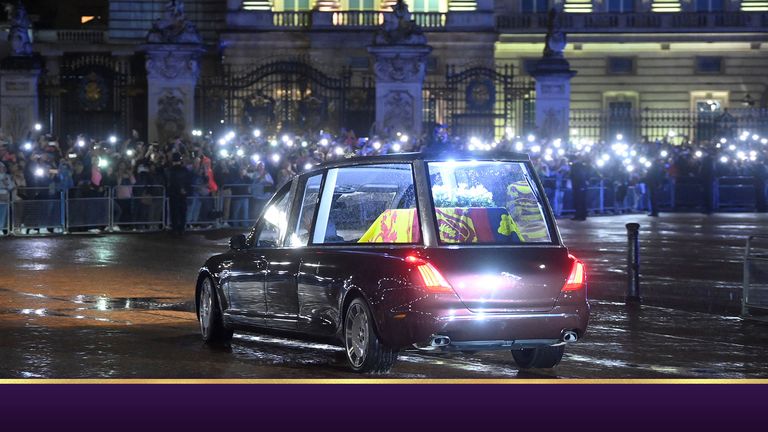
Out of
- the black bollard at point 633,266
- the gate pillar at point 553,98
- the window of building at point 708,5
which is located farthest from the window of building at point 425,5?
the black bollard at point 633,266

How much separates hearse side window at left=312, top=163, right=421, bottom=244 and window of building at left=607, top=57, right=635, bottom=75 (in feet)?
180

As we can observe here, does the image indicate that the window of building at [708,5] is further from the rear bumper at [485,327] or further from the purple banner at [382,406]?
the purple banner at [382,406]

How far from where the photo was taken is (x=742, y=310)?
17203mm

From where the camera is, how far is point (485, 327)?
1195 centimetres

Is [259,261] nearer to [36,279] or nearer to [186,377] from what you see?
[186,377]

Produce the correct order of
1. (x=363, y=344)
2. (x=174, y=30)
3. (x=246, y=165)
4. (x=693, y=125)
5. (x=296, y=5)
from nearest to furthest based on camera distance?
(x=363, y=344)
(x=246, y=165)
(x=174, y=30)
(x=693, y=125)
(x=296, y=5)

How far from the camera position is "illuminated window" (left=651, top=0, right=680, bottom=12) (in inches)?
2601

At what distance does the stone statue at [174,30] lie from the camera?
39.1 meters

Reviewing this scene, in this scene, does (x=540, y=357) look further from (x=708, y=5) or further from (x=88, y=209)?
(x=708, y=5)

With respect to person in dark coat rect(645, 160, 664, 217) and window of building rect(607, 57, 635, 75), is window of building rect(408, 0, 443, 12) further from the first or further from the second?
person in dark coat rect(645, 160, 664, 217)

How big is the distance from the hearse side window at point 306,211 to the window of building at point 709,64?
55.1 m

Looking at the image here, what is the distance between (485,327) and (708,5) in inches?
2235

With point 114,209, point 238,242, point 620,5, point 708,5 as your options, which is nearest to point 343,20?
point 620,5

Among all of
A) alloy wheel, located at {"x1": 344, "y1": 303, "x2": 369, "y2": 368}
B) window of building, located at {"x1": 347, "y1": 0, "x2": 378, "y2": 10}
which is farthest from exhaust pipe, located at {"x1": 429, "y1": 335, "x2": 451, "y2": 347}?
window of building, located at {"x1": 347, "y1": 0, "x2": 378, "y2": 10}
